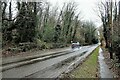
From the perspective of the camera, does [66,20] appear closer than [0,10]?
No

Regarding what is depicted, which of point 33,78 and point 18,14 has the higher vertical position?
point 18,14

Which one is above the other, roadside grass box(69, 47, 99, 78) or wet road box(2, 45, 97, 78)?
wet road box(2, 45, 97, 78)

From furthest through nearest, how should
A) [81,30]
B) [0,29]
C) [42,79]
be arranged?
[81,30] → [0,29] → [42,79]

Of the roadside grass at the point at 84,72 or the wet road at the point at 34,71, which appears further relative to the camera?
the roadside grass at the point at 84,72

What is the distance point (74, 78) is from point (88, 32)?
104 meters

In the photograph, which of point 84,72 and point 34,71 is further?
point 84,72

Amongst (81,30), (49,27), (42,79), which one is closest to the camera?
(42,79)

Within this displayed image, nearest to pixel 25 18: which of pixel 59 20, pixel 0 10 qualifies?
pixel 0 10

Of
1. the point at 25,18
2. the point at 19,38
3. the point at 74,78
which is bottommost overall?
the point at 74,78

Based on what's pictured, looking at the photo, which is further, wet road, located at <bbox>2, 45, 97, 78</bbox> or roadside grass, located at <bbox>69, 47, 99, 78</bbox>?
roadside grass, located at <bbox>69, 47, 99, 78</bbox>

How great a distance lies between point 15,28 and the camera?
114ft

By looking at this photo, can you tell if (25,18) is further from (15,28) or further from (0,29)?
(0,29)

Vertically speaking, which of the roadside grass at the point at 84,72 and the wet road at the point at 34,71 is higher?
the wet road at the point at 34,71

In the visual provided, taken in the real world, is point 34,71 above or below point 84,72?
above
